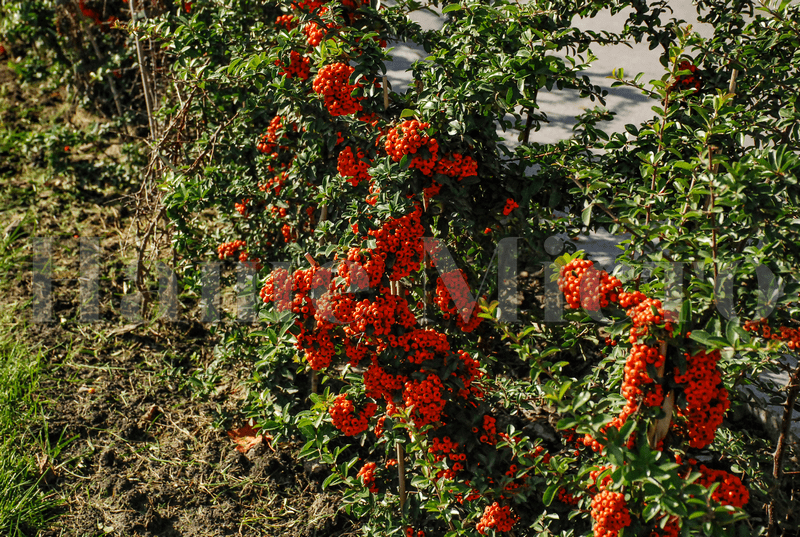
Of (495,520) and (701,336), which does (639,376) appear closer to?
(701,336)

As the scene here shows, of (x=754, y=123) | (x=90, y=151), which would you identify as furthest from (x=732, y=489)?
(x=90, y=151)

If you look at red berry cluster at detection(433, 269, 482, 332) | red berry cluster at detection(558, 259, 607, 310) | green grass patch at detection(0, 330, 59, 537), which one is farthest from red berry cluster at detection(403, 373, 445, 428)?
green grass patch at detection(0, 330, 59, 537)

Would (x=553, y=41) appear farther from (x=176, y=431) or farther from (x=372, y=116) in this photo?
(x=176, y=431)

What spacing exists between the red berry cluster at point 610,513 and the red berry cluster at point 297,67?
1839 mm

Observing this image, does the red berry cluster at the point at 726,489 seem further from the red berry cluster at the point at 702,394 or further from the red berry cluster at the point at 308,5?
the red berry cluster at the point at 308,5

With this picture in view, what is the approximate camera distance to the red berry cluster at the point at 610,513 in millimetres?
1689

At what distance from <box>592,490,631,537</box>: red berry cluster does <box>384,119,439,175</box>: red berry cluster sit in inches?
45.8

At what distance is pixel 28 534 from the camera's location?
8.41ft

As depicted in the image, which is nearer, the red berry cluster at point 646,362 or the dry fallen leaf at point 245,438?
the red berry cluster at point 646,362

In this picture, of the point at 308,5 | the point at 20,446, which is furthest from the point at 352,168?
the point at 20,446

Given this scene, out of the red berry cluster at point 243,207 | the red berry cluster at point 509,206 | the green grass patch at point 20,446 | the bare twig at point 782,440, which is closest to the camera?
the bare twig at point 782,440

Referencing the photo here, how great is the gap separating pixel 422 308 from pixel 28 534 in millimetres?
1911

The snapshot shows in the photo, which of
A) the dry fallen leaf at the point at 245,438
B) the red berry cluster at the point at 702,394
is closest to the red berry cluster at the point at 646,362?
the red berry cluster at the point at 702,394

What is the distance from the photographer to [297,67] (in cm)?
242
